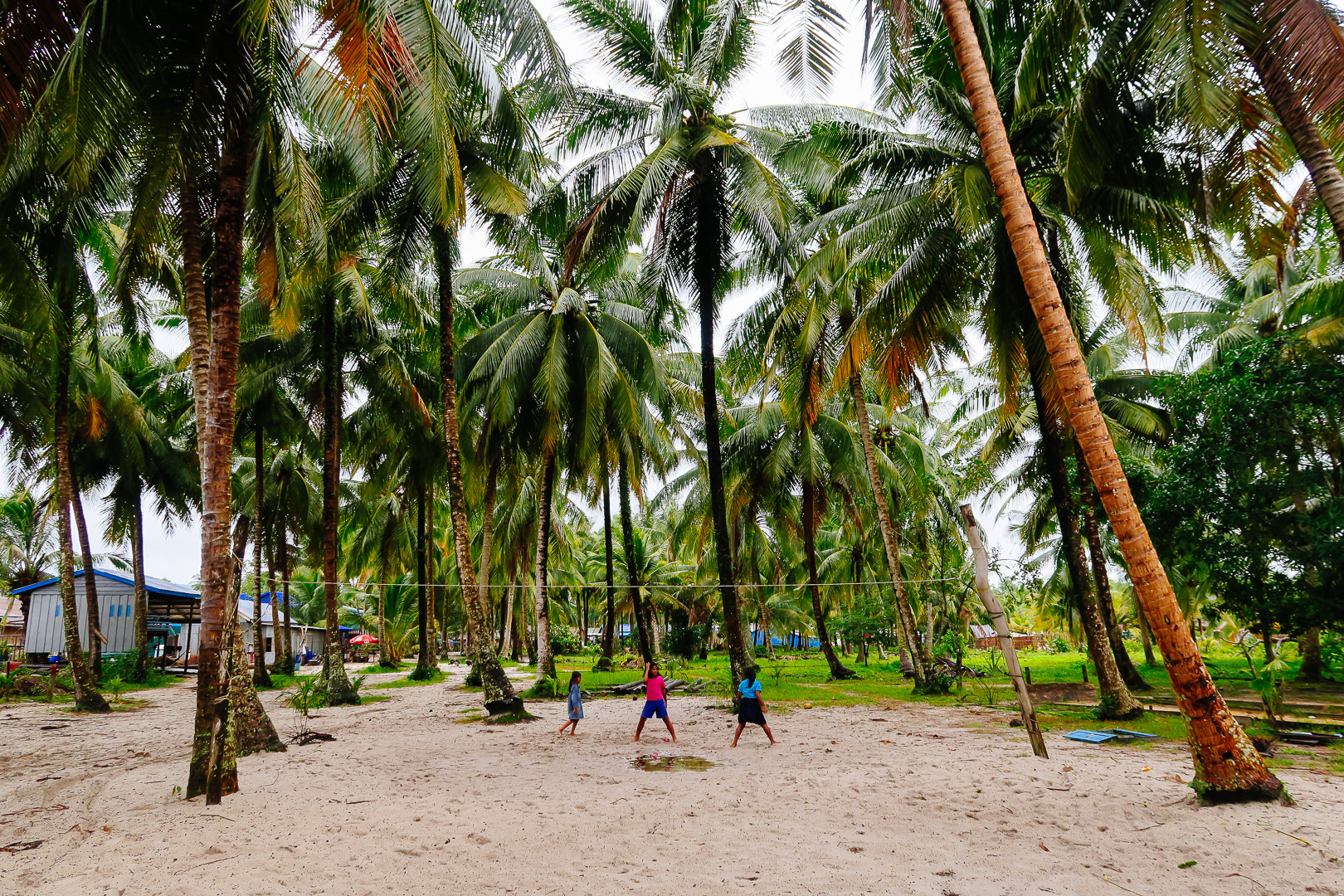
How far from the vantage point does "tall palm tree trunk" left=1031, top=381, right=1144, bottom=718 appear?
428 inches

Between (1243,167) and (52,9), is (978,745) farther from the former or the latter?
(52,9)

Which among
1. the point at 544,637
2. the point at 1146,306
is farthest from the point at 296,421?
the point at 1146,306

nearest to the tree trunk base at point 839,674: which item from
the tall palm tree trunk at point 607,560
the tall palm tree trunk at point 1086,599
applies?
the tall palm tree trunk at point 607,560

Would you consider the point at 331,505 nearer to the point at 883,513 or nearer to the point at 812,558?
the point at 883,513

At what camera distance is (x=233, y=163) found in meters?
7.53

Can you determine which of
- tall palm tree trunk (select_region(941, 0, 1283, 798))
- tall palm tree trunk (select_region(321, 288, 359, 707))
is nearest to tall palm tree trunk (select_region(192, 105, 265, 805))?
tall palm tree trunk (select_region(941, 0, 1283, 798))

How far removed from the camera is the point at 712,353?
13.5 meters

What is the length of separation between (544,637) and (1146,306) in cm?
1466

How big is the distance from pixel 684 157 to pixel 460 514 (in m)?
7.82

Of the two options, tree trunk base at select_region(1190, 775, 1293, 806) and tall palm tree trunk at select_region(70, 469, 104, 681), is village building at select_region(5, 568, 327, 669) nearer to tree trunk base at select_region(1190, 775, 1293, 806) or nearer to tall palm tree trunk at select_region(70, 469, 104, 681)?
tall palm tree trunk at select_region(70, 469, 104, 681)

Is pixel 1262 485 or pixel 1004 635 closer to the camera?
pixel 1004 635

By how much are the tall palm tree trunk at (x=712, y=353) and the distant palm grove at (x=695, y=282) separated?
125 millimetres

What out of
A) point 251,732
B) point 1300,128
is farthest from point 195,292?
point 1300,128

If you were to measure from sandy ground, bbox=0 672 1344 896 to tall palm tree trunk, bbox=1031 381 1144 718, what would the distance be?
88.5 inches
